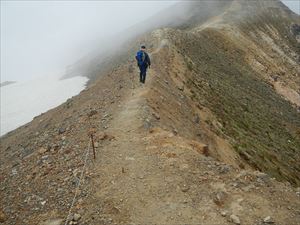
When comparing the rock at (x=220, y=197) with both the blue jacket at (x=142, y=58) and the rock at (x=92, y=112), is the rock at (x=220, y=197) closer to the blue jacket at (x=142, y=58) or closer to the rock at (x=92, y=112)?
the rock at (x=92, y=112)

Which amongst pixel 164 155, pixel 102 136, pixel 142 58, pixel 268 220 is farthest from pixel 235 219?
pixel 142 58

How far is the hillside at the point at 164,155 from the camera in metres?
11.8

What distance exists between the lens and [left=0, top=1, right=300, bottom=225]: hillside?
11.8 metres

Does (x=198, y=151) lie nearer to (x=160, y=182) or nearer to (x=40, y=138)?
(x=160, y=182)

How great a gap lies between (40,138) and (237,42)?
124ft

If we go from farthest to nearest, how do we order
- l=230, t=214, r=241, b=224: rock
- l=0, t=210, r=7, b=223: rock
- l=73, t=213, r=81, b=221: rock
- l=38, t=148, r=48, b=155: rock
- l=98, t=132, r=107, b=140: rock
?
l=38, t=148, r=48, b=155: rock
l=98, t=132, r=107, b=140: rock
l=0, t=210, r=7, b=223: rock
l=73, t=213, r=81, b=221: rock
l=230, t=214, r=241, b=224: rock

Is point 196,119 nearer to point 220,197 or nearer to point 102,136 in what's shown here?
point 102,136

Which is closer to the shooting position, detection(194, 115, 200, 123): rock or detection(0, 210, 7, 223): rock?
detection(0, 210, 7, 223): rock

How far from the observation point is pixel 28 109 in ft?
139

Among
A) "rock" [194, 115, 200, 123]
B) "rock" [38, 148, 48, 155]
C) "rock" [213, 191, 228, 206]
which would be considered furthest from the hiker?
"rock" [213, 191, 228, 206]

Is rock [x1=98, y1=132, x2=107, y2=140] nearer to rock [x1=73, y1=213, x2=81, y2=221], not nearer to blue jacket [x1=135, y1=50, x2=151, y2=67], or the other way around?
rock [x1=73, y1=213, x2=81, y2=221]

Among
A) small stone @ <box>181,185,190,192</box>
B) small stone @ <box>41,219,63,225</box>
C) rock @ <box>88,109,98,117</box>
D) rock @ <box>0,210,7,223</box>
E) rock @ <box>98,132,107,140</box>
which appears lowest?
rock @ <box>0,210,7,223</box>

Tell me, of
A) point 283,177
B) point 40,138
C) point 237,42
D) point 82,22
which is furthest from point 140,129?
point 82,22

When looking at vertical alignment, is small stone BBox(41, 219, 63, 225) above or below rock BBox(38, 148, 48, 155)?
below
